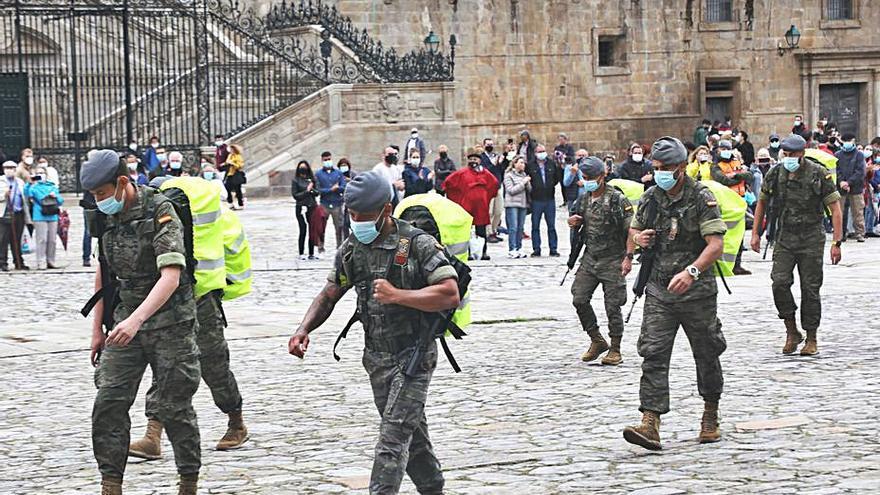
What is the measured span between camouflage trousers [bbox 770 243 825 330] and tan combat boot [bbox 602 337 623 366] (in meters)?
1.35

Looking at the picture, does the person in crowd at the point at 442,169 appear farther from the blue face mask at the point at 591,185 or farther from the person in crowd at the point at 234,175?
the blue face mask at the point at 591,185

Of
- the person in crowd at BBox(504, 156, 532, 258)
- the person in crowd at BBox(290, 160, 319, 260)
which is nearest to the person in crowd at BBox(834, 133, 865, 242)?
the person in crowd at BBox(504, 156, 532, 258)

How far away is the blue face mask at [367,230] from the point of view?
23.1ft

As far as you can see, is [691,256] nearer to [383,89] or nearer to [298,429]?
[298,429]

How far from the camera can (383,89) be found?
33.3 meters

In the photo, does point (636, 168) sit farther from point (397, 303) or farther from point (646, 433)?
point (397, 303)

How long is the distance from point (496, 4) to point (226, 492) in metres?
30.6

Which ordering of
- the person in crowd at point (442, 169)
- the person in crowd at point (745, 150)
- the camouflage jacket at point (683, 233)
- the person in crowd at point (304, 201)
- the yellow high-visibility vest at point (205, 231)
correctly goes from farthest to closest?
the person in crowd at point (745, 150), the person in crowd at point (442, 169), the person in crowd at point (304, 201), the camouflage jacket at point (683, 233), the yellow high-visibility vest at point (205, 231)

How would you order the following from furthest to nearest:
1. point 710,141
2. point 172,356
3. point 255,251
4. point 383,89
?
point 383,89
point 710,141
point 255,251
point 172,356

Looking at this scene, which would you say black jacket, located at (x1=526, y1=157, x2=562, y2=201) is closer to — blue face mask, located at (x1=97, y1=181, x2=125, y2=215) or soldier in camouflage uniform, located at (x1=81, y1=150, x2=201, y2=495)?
soldier in camouflage uniform, located at (x1=81, y1=150, x2=201, y2=495)

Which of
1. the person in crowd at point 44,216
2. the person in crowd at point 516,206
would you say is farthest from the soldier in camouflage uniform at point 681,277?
the person in crowd at point 44,216

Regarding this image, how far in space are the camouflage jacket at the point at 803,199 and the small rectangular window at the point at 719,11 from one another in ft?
96.6

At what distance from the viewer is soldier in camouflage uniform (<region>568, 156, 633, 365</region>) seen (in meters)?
12.5

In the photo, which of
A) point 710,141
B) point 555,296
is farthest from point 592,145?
point 555,296
